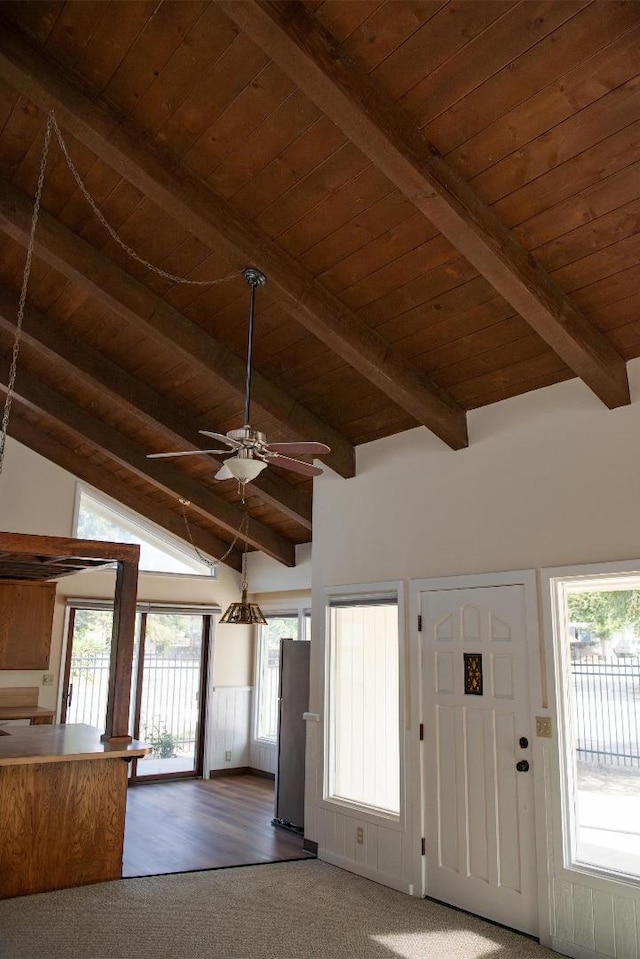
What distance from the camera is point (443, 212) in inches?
132

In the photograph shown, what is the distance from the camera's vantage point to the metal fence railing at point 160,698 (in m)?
8.08

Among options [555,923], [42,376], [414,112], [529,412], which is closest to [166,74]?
[414,112]

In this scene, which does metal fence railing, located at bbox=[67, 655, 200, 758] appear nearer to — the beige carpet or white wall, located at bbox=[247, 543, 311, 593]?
white wall, located at bbox=[247, 543, 311, 593]

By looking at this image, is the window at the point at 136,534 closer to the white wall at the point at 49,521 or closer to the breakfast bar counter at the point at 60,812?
the white wall at the point at 49,521

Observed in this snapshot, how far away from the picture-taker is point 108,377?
5922mm

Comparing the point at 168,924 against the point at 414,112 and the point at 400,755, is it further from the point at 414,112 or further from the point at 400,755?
the point at 414,112

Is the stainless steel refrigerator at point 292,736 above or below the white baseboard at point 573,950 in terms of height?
above

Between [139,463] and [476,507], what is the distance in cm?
358

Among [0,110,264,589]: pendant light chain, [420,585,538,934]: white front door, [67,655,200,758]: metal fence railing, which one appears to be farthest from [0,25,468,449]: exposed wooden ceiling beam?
[67,655,200,758]: metal fence railing

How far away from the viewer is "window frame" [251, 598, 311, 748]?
844cm

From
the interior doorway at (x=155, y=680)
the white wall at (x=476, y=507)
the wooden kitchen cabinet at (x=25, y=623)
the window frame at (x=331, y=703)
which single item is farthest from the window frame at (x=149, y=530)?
the window frame at (x=331, y=703)

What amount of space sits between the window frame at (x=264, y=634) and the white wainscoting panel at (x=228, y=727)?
11 centimetres

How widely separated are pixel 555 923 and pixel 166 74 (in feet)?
15.9

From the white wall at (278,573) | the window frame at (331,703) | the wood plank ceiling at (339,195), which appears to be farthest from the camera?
the white wall at (278,573)
